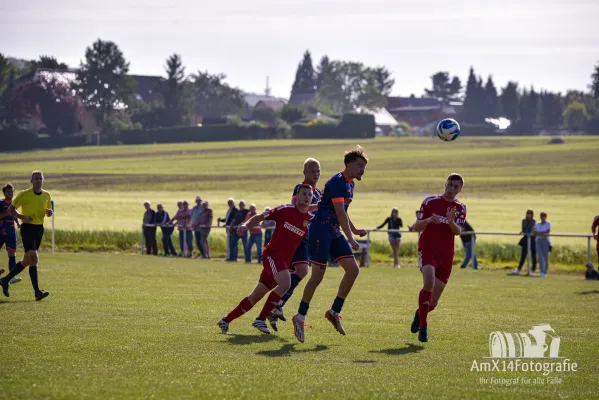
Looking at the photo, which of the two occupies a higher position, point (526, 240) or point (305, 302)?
point (305, 302)

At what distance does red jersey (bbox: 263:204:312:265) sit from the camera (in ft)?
39.3

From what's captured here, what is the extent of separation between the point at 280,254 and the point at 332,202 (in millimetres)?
936

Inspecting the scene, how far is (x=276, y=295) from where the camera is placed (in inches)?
476

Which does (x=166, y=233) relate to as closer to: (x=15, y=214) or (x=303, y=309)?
(x=15, y=214)

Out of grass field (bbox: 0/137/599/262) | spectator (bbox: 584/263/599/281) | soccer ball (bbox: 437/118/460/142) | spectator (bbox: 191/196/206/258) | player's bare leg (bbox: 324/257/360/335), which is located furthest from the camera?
grass field (bbox: 0/137/599/262)

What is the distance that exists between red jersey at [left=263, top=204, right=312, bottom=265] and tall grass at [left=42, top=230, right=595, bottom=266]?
21.2 meters

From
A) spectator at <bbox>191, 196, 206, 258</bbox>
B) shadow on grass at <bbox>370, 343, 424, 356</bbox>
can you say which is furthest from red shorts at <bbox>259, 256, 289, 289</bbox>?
spectator at <bbox>191, 196, 206, 258</bbox>

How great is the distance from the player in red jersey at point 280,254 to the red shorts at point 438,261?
5.00 ft

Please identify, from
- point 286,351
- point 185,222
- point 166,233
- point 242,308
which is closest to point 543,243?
point 185,222

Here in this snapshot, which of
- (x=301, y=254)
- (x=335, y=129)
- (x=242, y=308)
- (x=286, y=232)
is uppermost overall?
(x=335, y=129)

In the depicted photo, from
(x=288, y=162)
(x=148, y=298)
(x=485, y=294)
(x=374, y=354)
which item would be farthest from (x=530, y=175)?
(x=374, y=354)

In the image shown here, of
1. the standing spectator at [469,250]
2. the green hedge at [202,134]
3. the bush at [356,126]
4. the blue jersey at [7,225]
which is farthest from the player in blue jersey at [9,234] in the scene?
the bush at [356,126]

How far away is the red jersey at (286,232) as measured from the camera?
472 inches

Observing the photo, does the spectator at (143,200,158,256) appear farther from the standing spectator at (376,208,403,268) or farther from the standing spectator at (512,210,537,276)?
the standing spectator at (512,210,537,276)
